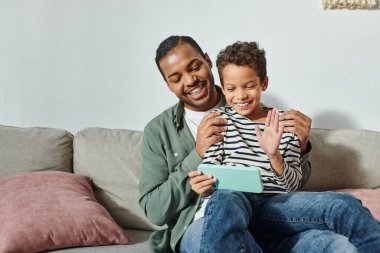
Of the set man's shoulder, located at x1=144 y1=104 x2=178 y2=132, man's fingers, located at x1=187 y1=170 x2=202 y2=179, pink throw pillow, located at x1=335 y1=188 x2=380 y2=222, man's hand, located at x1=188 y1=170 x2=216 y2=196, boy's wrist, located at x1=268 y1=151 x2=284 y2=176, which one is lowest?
pink throw pillow, located at x1=335 y1=188 x2=380 y2=222

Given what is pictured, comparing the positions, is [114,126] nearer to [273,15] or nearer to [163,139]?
[163,139]

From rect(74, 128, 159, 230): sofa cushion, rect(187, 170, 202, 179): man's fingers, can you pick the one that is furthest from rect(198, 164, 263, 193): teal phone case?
rect(74, 128, 159, 230): sofa cushion

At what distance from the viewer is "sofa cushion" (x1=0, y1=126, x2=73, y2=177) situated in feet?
7.70

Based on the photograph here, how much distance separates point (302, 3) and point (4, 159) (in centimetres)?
141

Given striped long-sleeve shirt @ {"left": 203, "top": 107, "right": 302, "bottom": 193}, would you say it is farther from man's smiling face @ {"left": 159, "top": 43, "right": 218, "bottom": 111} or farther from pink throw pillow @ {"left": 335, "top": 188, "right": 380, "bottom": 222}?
pink throw pillow @ {"left": 335, "top": 188, "right": 380, "bottom": 222}

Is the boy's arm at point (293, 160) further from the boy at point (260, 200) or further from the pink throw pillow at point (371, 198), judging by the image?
the pink throw pillow at point (371, 198)

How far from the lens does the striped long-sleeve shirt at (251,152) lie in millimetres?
1674

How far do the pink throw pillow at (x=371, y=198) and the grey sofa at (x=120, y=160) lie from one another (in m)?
0.08

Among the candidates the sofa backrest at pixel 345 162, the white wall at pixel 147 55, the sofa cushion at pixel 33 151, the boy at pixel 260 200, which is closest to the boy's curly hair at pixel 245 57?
the boy at pixel 260 200

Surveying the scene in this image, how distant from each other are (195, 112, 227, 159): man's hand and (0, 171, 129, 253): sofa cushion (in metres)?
0.56

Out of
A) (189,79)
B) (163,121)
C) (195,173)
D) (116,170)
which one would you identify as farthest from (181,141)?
(116,170)

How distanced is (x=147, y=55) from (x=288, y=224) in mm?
1252

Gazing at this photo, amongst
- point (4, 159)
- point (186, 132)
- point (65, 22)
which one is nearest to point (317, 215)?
point (186, 132)

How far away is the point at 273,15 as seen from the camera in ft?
7.86
